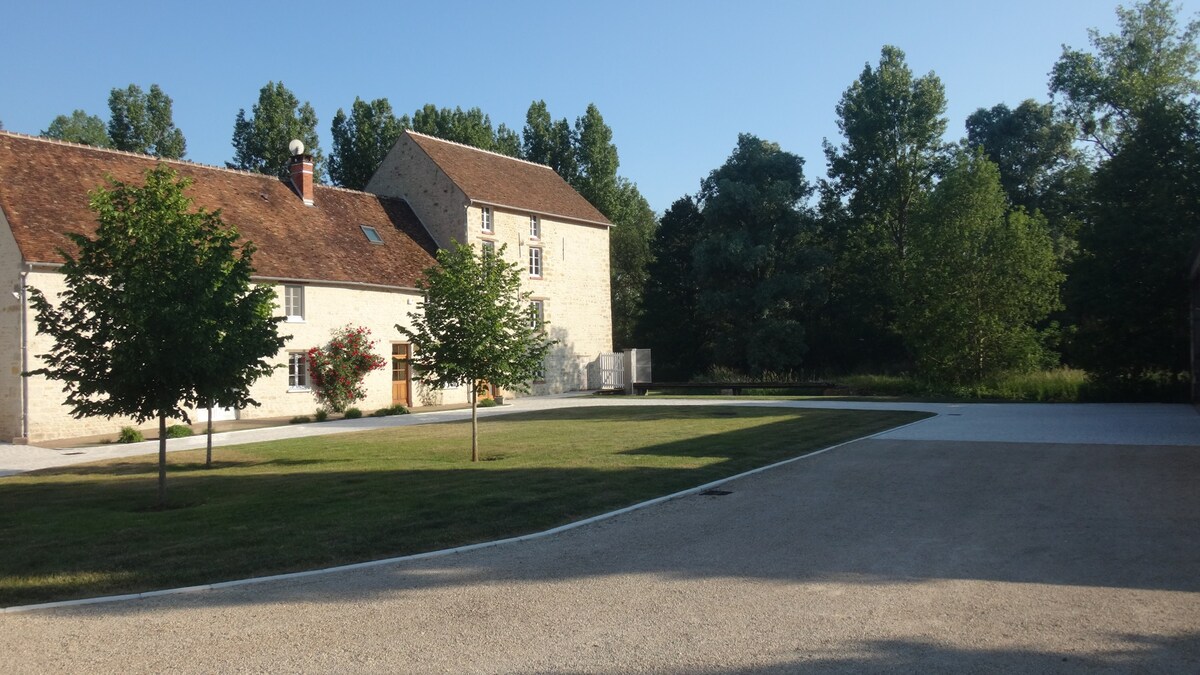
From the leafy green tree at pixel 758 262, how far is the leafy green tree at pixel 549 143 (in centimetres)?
1277

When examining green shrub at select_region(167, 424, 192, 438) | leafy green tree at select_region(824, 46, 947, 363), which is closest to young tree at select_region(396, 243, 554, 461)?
green shrub at select_region(167, 424, 192, 438)

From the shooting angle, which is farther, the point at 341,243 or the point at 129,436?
the point at 341,243

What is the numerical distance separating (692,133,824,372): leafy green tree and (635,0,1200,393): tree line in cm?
11

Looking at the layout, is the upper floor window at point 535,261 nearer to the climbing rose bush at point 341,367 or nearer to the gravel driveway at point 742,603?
the climbing rose bush at point 341,367

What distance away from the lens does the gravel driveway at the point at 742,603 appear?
5117 mm

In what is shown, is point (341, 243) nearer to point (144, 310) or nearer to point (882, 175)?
point (144, 310)

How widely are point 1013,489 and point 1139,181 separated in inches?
846

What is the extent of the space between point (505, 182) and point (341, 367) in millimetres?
13248

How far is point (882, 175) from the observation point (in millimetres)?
47406

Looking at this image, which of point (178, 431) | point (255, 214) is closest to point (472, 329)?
point (178, 431)

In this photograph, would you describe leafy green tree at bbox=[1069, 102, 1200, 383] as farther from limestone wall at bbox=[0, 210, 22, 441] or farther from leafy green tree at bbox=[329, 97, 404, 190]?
leafy green tree at bbox=[329, 97, 404, 190]

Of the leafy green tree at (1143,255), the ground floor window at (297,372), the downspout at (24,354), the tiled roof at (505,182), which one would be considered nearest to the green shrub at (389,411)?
the ground floor window at (297,372)

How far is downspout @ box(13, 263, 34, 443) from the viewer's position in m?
20.1

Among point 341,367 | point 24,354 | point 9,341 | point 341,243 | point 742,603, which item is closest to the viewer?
point 742,603
